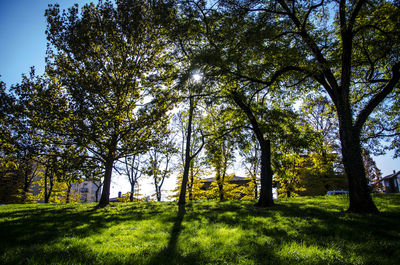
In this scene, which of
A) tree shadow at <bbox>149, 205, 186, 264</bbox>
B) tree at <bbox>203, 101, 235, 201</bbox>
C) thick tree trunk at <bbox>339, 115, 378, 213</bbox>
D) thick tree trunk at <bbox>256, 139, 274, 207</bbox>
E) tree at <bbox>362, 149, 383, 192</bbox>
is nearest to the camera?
tree shadow at <bbox>149, 205, 186, 264</bbox>

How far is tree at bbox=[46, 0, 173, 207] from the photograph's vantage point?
14773 millimetres

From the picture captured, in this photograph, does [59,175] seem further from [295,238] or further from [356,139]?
[356,139]

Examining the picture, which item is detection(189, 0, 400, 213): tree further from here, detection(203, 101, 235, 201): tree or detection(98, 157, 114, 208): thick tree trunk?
detection(98, 157, 114, 208): thick tree trunk

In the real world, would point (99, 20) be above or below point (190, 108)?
above

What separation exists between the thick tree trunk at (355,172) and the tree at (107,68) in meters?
11.4

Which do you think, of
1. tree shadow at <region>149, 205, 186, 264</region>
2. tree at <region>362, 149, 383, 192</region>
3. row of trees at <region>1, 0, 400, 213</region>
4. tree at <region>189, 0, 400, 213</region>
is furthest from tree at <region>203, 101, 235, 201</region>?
tree at <region>362, 149, 383, 192</region>

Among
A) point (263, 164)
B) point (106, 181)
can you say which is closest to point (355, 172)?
point (263, 164)

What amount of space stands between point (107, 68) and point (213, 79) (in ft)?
34.7

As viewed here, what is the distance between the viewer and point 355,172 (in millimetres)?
10039

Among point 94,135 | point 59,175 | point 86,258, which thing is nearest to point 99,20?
point 94,135

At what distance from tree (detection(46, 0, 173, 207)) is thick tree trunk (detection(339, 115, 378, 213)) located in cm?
1136

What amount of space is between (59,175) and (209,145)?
11.6m

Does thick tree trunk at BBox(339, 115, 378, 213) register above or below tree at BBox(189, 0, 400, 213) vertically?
below

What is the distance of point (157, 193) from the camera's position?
131 ft
